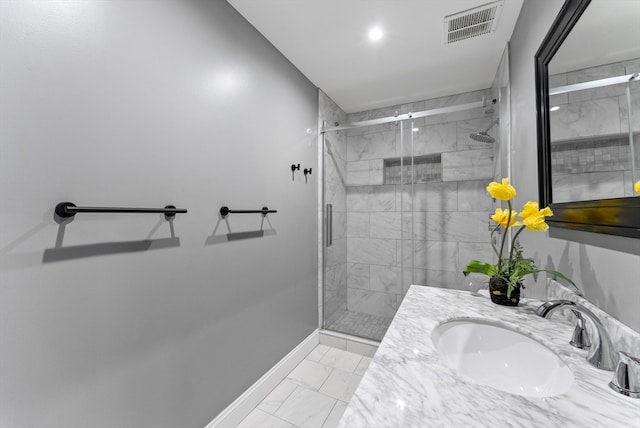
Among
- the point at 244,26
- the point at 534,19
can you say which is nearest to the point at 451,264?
the point at 534,19

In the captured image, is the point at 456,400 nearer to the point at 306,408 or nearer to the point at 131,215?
the point at 131,215

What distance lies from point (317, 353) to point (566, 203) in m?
2.12

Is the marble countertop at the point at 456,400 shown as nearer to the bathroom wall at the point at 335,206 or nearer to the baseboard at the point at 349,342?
the baseboard at the point at 349,342

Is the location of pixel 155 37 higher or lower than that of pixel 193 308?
higher

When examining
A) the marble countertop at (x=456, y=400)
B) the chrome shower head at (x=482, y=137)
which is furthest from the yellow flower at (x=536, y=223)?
the chrome shower head at (x=482, y=137)

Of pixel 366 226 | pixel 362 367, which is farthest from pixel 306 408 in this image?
pixel 366 226

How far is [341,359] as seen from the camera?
224 centimetres

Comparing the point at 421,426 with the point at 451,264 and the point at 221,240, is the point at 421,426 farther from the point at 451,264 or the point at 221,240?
the point at 451,264

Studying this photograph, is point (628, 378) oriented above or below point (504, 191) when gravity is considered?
below

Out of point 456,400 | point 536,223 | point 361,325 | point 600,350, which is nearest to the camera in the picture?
point 456,400

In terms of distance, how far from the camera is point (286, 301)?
79.7 inches

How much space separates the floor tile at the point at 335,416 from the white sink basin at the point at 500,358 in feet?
3.57

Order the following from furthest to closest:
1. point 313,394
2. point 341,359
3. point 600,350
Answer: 1. point 341,359
2. point 313,394
3. point 600,350

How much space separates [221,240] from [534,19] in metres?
2.06
